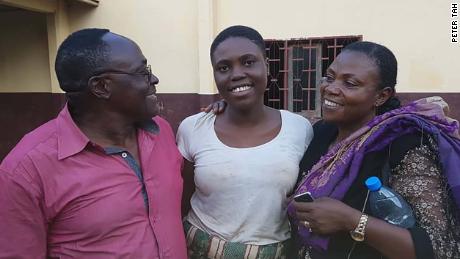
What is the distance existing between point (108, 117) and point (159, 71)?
4459 mm

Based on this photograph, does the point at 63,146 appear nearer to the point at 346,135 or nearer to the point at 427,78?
the point at 346,135

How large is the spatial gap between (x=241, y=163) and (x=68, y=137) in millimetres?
692

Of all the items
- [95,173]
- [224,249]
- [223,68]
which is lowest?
[224,249]

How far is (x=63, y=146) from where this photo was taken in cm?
135

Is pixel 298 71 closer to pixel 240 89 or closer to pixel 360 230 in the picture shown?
pixel 240 89

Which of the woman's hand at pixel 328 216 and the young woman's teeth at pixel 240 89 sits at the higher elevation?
the young woman's teeth at pixel 240 89

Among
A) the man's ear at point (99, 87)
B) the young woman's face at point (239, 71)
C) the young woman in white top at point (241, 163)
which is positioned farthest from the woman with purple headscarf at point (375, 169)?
the man's ear at point (99, 87)

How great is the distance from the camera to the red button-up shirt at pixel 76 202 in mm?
1266

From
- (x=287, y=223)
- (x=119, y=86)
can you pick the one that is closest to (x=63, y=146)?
(x=119, y=86)

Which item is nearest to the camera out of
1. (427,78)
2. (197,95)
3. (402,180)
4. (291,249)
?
(402,180)

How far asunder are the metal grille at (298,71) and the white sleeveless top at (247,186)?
12.3 feet

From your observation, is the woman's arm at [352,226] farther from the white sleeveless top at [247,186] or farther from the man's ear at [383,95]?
the man's ear at [383,95]

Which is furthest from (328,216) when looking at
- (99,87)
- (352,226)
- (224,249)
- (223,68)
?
(99,87)

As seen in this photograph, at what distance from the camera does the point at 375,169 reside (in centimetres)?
145
